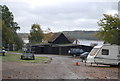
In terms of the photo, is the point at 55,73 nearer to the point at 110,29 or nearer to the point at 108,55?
the point at 108,55

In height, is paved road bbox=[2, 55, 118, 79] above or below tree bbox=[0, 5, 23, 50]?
below

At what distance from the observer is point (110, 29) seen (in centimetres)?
4297

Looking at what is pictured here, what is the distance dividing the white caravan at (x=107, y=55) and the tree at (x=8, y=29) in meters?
19.3

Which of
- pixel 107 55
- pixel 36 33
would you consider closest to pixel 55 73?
pixel 107 55

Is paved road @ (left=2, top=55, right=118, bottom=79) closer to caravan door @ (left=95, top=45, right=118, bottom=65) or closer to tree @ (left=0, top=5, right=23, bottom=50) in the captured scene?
caravan door @ (left=95, top=45, right=118, bottom=65)

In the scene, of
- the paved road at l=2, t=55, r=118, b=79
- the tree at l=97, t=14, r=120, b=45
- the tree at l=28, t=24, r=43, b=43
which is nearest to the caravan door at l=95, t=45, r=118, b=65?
the paved road at l=2, t=55, r=118, b=79

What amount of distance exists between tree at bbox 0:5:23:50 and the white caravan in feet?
63.4

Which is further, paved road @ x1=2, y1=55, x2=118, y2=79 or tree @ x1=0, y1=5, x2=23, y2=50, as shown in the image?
tree @ x1=0, y1=5, x2=23, y2=50

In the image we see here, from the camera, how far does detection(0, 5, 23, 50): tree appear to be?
42466 mm

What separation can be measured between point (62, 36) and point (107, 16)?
3296 centimetres

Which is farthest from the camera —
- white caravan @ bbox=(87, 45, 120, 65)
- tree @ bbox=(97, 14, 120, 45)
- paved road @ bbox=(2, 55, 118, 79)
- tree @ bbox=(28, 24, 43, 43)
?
tree @ bbox=(28, 24, 43, 43)

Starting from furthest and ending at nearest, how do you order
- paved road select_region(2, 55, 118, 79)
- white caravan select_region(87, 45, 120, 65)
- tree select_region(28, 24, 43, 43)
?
tree select_region(28, 24, 43, 43)
white caravan select_region(87, 45, 120, 65)
paved road select_region(2, 55, 118, 79)

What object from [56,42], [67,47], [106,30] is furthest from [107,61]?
[56,42]

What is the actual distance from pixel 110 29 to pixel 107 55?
18.0m
